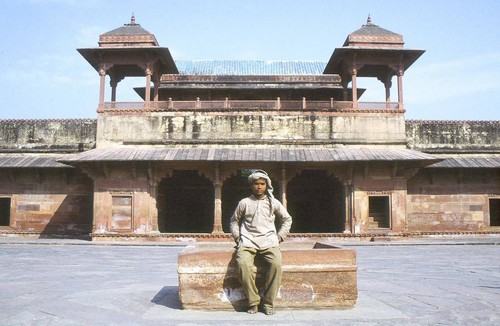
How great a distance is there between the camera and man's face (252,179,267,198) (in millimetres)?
4906

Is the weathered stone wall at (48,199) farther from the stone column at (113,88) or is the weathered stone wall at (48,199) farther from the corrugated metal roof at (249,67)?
the corrugated metal roof at (249,67)

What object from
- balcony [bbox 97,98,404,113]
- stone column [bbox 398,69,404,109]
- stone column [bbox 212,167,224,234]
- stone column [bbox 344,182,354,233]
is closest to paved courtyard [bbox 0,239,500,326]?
stone column [bbox 212,167,224,234]

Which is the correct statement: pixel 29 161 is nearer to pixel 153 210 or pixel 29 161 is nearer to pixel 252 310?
pixel 153 210

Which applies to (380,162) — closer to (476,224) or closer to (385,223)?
(385,223)

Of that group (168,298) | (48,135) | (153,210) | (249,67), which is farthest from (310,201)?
(168,298)

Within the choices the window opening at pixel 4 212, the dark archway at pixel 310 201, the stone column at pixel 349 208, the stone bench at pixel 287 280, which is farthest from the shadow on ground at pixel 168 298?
the window opening at pixel 4 212

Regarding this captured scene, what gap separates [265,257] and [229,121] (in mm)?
13094

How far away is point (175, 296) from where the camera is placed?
5.33 meters

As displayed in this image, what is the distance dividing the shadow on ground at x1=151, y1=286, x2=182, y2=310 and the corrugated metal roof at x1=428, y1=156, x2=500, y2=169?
1409 cm

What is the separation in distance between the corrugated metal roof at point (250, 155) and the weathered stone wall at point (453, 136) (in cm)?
242

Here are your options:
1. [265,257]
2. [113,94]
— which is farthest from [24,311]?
[113,94]

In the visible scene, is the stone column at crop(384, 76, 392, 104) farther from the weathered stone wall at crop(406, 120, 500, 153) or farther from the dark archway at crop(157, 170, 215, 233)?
the dark archway at crop(157, 170, 215, 233)

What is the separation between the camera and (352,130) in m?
17.4

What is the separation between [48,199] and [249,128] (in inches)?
328
